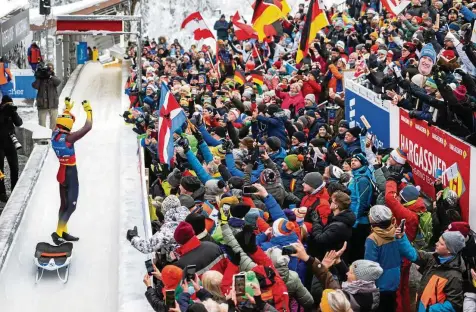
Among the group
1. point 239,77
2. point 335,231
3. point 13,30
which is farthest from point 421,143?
point 13,30

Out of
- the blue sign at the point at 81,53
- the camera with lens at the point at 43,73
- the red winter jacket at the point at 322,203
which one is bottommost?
the blue sign at the point at 81,53

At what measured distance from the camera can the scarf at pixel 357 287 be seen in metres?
5.62

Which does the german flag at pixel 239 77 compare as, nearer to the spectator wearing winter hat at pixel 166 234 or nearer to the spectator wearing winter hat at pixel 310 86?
the spectator wearing winter hat at pixel 310 86

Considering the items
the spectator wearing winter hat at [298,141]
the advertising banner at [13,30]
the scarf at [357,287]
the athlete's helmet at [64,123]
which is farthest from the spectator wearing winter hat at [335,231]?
the advertising banner at [13,30]

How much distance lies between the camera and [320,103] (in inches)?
548

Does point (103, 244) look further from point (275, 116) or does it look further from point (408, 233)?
point (408, 233)

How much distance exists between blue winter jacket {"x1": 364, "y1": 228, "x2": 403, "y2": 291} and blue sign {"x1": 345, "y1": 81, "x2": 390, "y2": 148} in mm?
4181

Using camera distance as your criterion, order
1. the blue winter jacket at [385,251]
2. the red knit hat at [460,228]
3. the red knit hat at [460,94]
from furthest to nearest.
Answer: the red knit hat at [460,94] < the blue winter jacket at [385,251] < the red knit hat at [460,228]

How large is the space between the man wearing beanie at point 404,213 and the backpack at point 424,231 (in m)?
0.04

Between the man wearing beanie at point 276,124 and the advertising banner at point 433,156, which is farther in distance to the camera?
the man wearing beanie at point 276,124

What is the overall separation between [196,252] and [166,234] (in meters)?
0.64

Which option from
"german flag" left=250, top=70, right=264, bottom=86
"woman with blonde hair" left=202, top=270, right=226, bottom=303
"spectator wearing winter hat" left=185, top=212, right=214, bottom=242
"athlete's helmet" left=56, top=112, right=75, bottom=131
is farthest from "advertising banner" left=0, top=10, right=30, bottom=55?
"woman with blonde hair" left=202, top=270, right=226, bottom=303

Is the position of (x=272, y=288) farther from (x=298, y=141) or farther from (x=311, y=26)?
(x=311, y=26)

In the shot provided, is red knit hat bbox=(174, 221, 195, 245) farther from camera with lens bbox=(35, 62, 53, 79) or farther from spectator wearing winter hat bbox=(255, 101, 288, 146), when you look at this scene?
camera with lens bbox=(35, 62, 53, 79)
